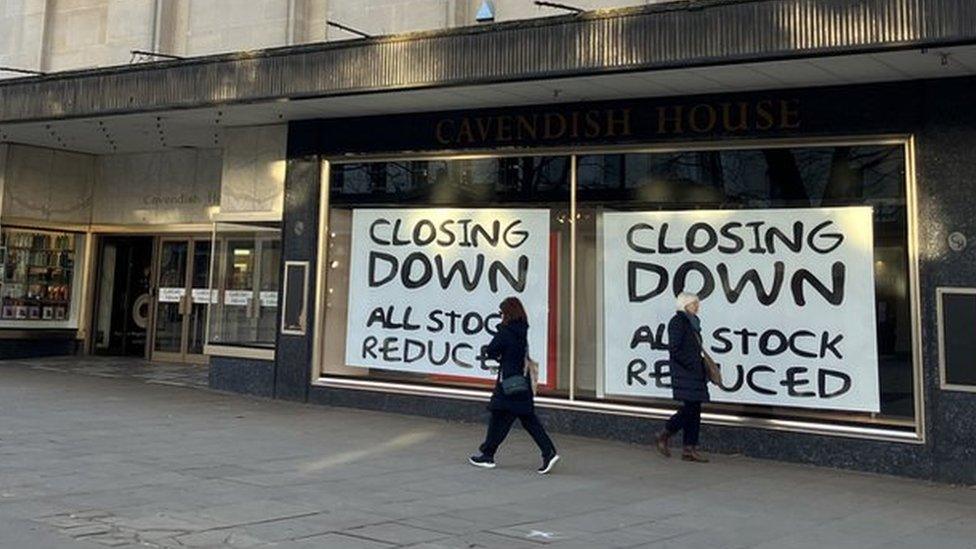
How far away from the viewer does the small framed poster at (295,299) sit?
12.3 metres

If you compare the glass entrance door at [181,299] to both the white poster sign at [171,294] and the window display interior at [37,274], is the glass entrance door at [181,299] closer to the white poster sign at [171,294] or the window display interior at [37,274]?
the white poster sign at [171,294]

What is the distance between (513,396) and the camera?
26.1ft

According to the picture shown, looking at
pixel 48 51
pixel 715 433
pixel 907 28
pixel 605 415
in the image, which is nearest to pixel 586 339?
pixel 605 415

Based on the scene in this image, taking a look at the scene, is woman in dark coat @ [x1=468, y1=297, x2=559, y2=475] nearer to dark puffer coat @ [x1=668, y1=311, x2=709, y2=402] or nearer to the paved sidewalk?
the paved sidewalk

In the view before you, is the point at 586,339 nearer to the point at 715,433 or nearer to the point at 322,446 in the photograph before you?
the point at 715,433

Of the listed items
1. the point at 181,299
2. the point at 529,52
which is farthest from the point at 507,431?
the point at 181,299

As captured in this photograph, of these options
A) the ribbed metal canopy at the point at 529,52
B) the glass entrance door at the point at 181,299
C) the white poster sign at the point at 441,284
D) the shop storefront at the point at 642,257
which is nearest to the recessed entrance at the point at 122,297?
the glass entrance door at the point at 181,299

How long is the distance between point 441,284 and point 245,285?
3735 mm

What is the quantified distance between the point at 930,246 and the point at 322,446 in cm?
647

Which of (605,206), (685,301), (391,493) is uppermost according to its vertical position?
(605,206)

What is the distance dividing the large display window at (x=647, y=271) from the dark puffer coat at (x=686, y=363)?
1030 millimetres

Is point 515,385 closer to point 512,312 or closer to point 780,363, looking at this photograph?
point 512,312

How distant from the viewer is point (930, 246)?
8.71 metres

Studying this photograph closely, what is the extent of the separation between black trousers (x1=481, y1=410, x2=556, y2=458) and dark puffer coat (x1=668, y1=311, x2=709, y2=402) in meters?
1.56
